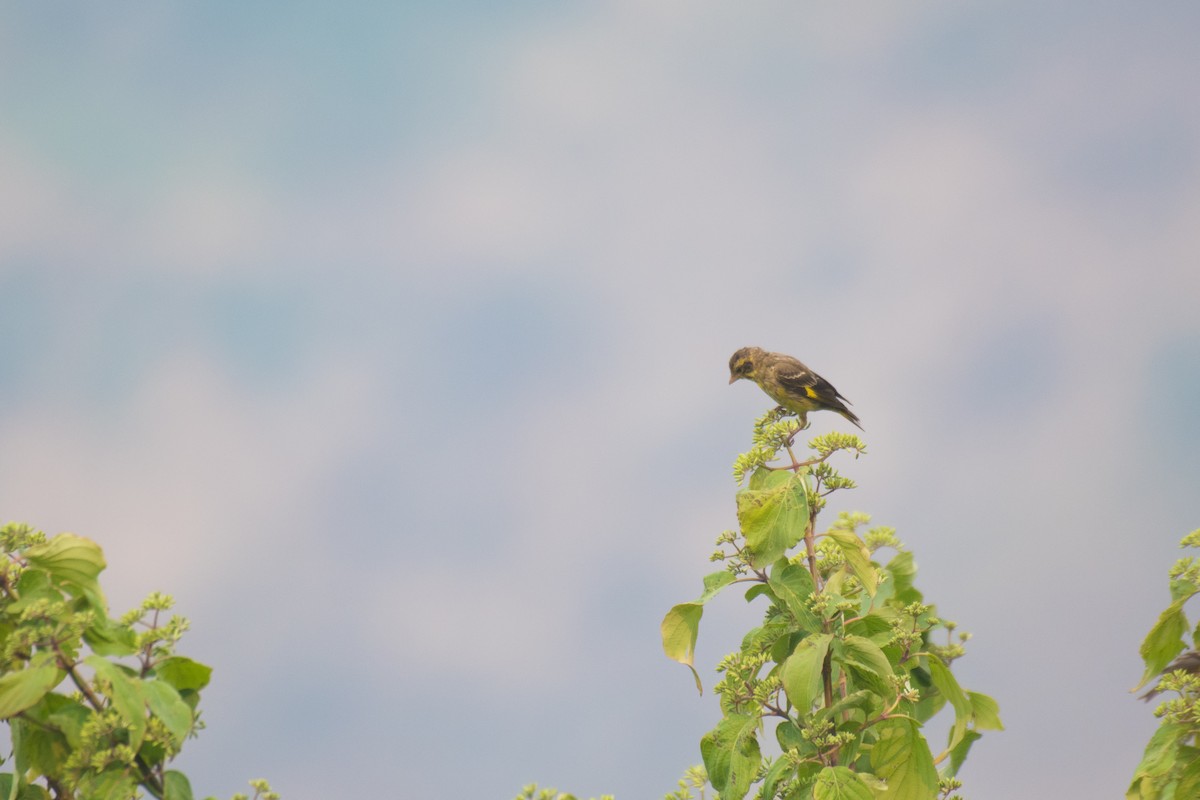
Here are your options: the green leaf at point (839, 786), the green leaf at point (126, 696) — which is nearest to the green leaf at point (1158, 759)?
the green leaf at point (839, 786)

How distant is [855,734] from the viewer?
6.24 meters

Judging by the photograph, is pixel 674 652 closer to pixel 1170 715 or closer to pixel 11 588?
pixel 1170 715

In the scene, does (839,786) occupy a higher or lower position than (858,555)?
lower

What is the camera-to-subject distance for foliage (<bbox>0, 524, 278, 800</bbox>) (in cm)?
466

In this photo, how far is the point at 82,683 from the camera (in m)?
4.92

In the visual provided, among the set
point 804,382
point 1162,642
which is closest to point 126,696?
point 1162,642

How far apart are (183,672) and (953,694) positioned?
188 inches

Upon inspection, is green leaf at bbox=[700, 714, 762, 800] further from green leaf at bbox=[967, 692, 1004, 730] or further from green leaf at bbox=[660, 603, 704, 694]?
green leaf at bbox=[967, 692, 1004, 730]

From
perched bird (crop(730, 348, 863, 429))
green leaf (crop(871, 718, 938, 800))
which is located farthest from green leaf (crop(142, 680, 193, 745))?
perched bird (crop(730, 348, 863, 429))

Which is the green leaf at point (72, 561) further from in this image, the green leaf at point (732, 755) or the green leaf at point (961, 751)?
the green leaf at point (961, 751)

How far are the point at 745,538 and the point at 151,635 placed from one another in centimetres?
319

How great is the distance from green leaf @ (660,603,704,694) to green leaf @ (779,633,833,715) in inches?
30.2

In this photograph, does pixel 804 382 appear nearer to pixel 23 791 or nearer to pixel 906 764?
pixel 906 764

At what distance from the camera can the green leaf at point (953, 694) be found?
23.9 feet
